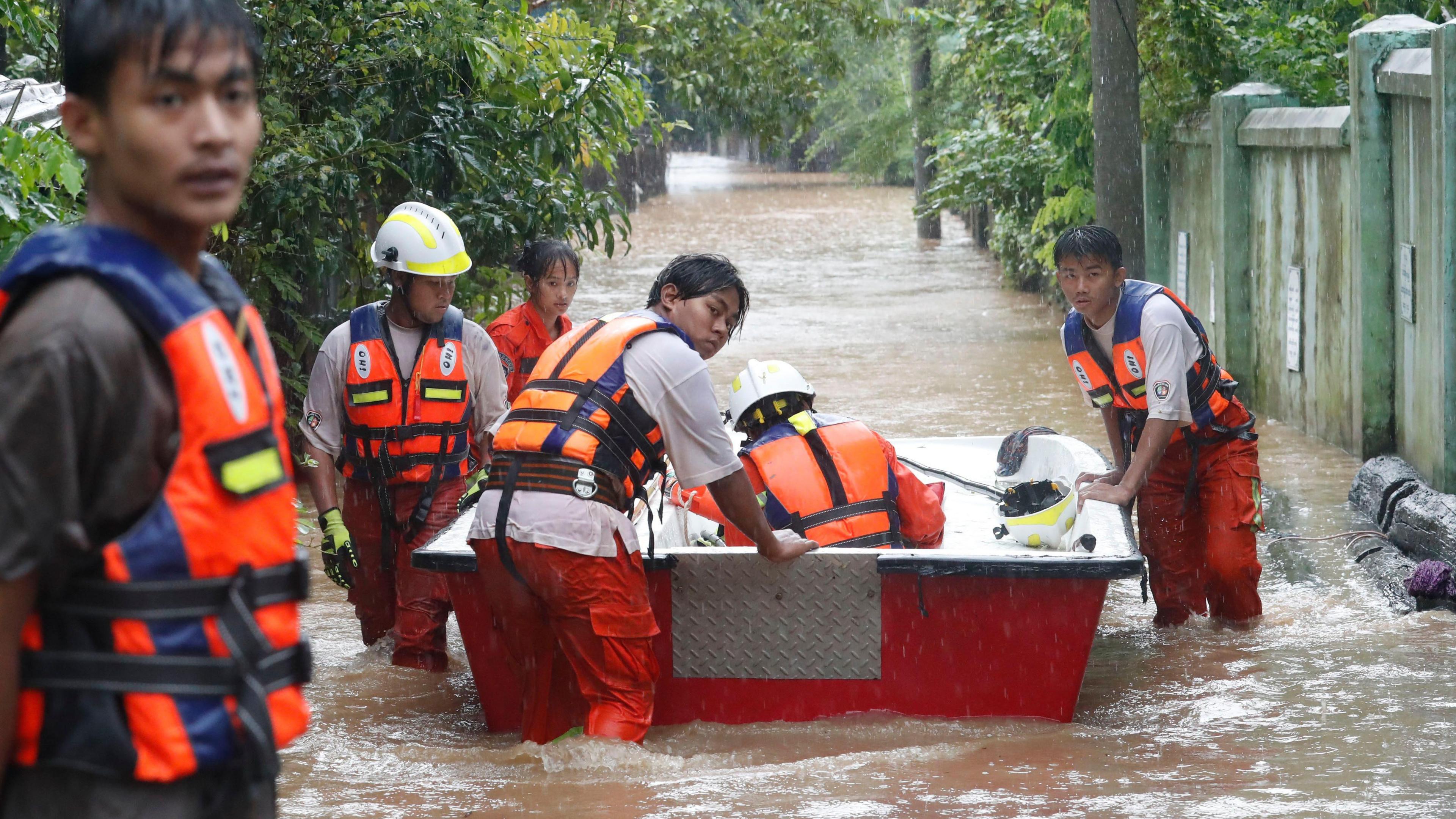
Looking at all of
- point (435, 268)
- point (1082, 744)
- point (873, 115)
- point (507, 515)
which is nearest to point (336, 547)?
point (435, 268)

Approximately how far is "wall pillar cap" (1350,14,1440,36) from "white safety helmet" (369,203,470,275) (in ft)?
18.7

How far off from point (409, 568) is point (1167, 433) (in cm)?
299

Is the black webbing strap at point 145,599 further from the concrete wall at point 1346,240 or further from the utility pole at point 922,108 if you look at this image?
the utility pole at point 922,108

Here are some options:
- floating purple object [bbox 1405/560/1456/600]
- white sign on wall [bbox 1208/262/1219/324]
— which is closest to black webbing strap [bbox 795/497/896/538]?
floating purple object [bbox 1405/560/1456/600]

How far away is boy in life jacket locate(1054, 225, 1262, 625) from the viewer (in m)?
6.18

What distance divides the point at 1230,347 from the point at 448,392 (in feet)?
26.6

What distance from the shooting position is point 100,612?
74.4 inches

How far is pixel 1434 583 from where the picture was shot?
21.9 ft

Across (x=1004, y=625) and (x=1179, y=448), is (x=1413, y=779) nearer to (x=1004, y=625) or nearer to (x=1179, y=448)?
(x=1004, y=625)

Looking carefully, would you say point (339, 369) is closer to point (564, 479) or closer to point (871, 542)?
point (564, 479)

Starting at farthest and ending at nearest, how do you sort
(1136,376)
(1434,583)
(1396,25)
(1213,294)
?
1. (1213,294)
2. (1396,25)
3. (1434,583)
4. (1136,376)

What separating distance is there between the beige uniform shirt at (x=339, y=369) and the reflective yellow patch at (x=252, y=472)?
3.95 metres

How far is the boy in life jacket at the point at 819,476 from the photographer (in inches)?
217

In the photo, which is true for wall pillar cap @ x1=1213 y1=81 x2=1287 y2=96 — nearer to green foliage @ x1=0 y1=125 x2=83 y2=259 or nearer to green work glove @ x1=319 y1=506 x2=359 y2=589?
green work glove @ x1=319 y1=506 x2=359 y2=589
